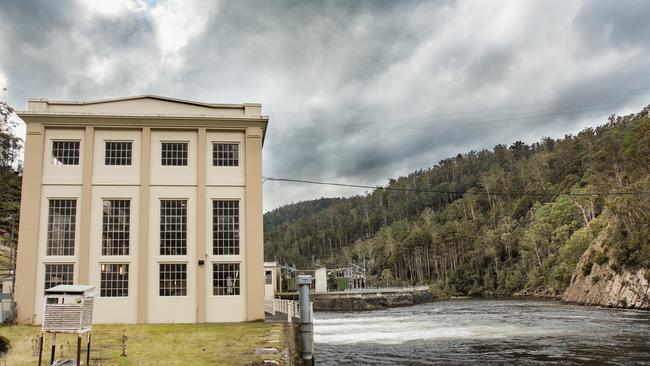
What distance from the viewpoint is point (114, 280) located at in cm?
2219

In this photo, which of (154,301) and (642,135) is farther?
(642,135)

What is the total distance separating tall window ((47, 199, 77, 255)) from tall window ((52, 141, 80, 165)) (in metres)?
1.74

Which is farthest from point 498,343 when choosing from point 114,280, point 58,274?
point 58,274

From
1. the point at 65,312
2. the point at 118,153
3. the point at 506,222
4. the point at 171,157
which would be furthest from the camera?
the point at 506,222

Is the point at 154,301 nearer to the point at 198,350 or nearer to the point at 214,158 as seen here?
the point at 214,158

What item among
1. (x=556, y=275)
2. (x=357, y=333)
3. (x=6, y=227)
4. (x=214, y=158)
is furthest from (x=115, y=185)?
(x=556, y=275)

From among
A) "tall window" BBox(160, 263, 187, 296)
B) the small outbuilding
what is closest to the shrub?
"tall window" BBox(160, 263, 187, 296)

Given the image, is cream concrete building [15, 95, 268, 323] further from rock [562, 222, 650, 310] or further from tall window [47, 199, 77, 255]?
rock [562, 222, 650, 310]

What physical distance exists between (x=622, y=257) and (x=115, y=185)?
45.1 meters

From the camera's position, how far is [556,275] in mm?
71562

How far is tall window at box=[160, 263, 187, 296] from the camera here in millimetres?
22344

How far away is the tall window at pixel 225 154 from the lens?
24047 millimetres

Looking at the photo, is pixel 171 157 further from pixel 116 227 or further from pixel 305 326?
pixel 305 326

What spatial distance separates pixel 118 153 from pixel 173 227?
13.7 feet
